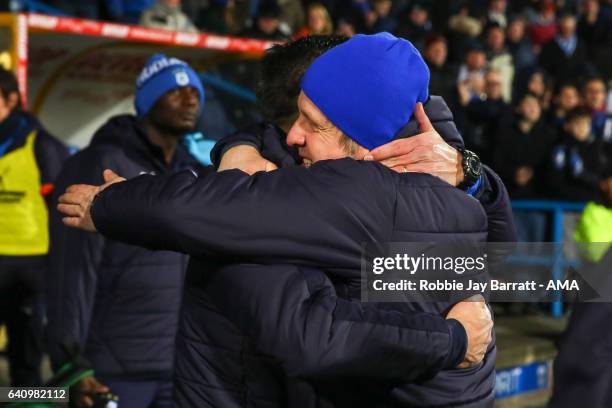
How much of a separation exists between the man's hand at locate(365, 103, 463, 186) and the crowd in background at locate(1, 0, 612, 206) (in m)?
6.05

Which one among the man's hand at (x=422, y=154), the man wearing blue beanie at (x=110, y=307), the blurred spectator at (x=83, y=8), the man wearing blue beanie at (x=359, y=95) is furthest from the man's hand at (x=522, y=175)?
the man wearing blue beanie at (x=359, y=95)

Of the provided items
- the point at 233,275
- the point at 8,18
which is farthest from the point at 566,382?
the point at 8,18

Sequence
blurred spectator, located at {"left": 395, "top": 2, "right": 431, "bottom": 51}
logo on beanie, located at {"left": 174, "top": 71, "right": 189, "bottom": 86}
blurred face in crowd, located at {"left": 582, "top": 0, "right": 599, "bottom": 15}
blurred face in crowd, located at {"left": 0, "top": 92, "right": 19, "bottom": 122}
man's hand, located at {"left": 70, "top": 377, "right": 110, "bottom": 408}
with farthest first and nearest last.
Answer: blurred face in crowd, located at {"left": 582, "top": 0, "right": 599, "bottom": 15}
blurred spectator, located at {"left": 395, "top": 2, "right": 431, "bottom": 51}
blurred face in crowd, located at {"left": 0, "top": 92, "right": 19, "bottom": 122}
logo on beanie, located at {"left": 174, "top": 71, "right": 189, "bottom": 86}
man's hand, located at {"left": 70, "top": 377, "right": 110, "bottom": 408}

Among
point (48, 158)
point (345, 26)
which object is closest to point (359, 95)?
point (48, 158)

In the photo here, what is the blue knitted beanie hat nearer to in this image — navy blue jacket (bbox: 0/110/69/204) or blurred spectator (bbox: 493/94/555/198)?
navy blue jacket (bbox: 0/110/69/204)

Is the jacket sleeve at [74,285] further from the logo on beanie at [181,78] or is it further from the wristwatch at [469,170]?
the wristwatch at [469,170]

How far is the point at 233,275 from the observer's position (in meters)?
2.16

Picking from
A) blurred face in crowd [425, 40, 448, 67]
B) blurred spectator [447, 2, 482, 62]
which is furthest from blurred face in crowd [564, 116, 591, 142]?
blurred spectator [447, 2, 482, 62]

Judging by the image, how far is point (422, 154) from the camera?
90.2 inches

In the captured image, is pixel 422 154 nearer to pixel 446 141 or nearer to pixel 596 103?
pixel 446 141

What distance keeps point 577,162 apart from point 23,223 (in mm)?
5802

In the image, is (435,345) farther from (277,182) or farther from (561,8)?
(561,8)

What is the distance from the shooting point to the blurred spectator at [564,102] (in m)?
11.4

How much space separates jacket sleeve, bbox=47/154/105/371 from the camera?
4047 mm
